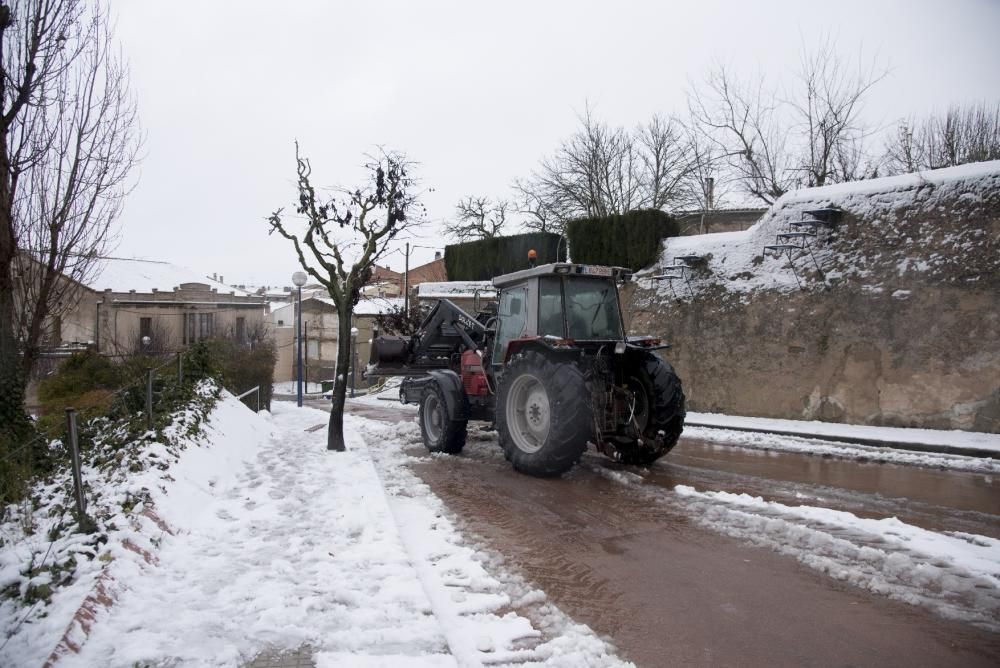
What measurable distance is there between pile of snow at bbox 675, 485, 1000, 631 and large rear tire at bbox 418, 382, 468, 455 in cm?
367

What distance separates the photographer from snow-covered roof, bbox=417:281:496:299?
23763mm

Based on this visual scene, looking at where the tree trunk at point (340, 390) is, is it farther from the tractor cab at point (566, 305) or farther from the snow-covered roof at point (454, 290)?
the snow-covered roof at point (454, 290)

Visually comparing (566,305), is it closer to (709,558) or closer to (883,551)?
(709,558)

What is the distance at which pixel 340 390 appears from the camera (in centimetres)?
902

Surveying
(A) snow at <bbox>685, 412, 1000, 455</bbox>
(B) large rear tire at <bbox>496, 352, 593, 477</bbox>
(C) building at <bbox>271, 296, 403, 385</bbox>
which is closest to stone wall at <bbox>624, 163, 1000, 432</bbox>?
(A) snow at <bbox>685, 412, 1000, 455</bbox>

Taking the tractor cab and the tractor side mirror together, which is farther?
the tractor side mirror

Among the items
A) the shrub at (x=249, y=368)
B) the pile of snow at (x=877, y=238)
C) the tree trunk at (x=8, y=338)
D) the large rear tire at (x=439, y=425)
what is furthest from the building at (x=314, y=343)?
the tree trunk at (x=8, y=338)

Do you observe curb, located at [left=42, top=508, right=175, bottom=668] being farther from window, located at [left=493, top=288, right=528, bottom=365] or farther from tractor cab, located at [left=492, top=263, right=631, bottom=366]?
window, located at [left=493, top=288, right=528, bottom=365]

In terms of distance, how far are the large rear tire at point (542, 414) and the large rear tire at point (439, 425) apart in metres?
1.23

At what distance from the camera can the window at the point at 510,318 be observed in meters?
8.12

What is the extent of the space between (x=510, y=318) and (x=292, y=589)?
5134mm

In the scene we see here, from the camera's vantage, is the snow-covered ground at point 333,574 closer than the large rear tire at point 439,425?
Yes

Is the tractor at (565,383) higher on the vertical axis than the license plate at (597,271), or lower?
lower

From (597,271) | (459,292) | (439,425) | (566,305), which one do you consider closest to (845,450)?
(597,271)
